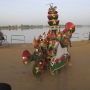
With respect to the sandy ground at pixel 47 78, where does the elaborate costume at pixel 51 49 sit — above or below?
above

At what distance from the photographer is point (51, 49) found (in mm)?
6047

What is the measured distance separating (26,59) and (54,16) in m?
1.76

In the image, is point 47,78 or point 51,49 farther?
point 47,78

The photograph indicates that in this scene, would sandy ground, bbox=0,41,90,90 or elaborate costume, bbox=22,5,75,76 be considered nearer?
sandy ground, bbox=0,41,90,90

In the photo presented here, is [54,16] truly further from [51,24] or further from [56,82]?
[56,82]

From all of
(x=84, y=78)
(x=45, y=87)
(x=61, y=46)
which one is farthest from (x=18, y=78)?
(x=84, y=78)

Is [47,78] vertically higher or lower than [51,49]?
lower

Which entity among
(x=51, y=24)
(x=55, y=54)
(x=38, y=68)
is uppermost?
(x=51, y=24)

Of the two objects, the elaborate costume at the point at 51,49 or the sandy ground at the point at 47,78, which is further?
the elaborate costume at the point at 51,49

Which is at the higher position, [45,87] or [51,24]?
[51,24]

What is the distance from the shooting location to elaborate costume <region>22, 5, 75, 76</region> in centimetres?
607

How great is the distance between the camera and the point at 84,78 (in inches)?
243

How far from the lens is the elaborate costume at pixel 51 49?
6066 mm

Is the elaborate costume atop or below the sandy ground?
atop
